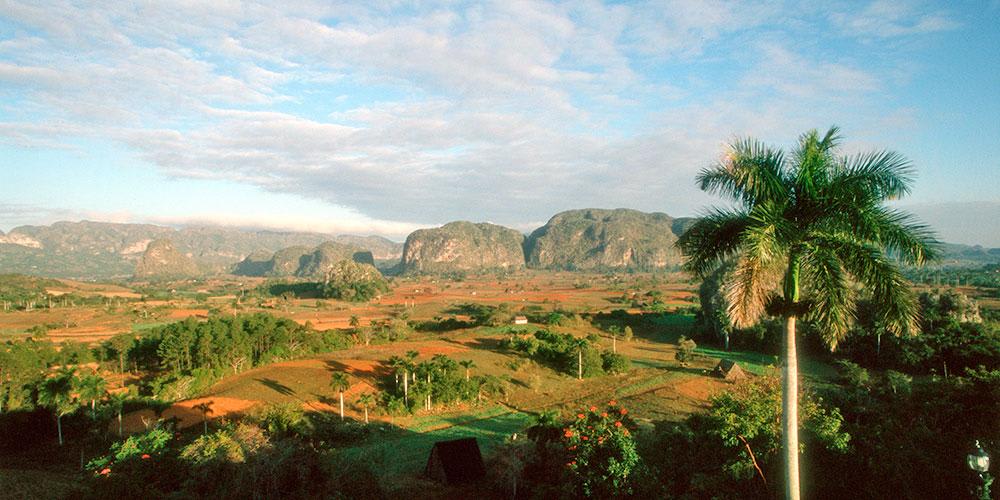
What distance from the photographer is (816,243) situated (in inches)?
253

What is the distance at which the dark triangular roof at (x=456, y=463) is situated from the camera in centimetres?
1479

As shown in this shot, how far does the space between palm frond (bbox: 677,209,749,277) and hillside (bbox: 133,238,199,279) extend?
20217 cm

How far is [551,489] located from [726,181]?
7.27 m

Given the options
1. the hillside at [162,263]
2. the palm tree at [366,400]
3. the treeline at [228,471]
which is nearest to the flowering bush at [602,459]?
the treeline at [228,471]

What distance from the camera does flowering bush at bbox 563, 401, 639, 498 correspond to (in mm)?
9250

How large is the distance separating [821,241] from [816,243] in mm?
61

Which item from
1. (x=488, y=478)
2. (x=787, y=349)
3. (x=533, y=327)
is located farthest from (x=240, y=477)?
(x=533, y=327)

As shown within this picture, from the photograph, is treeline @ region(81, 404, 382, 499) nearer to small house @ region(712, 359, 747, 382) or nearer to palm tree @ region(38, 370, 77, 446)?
palm tree @ region(38, 370, 77, 446)

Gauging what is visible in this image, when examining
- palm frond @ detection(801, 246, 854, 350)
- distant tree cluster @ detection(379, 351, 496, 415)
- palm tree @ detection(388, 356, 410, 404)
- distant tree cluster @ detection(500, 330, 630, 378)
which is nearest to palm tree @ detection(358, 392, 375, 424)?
distant tree cluster @ detection(379, 351, 496, 415)

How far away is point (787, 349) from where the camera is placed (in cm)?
684

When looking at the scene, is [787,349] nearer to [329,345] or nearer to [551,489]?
[551,489]

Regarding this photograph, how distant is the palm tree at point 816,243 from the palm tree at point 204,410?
2149 centimetres

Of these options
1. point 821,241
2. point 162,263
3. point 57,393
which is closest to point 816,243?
point 821,241

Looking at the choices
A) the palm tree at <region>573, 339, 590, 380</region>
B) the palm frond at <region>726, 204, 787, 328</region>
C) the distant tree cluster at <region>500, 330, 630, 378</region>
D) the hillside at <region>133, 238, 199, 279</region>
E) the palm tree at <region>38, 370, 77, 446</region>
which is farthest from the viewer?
the hillside at <region>133, 238, 199, 279</region>
